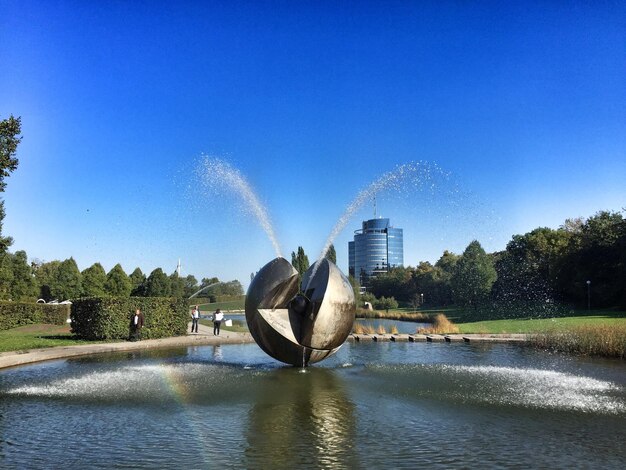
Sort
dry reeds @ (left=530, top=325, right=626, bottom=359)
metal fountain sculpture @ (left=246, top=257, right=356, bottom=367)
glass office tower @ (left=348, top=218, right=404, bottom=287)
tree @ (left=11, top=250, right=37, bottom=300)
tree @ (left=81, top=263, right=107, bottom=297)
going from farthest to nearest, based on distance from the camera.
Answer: glass office tower @ (left=348, top=218, right=404, bottom=287), tree @ (left=11, top=250, right=37, bottom=300), tree @ (left=81, top=263, right=107, bottom=297), dry reeds @ (left=530, top=325, right=626, bottom=359), metal fountain sculpture @ (left=246, top=257, right=356, bottom=367)

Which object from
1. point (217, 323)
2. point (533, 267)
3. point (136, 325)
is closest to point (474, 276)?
point (533, 267)

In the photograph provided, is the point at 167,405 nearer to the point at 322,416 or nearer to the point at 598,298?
the point at 322,416

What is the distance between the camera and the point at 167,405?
1062 centimetres

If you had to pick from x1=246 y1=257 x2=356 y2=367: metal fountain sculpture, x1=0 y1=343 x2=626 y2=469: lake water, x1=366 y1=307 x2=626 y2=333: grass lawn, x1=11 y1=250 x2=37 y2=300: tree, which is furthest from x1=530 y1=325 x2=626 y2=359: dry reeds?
x1=11 y1=250 x2=37 y2=300: tree

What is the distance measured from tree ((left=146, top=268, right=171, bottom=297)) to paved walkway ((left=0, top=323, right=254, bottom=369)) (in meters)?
45.8

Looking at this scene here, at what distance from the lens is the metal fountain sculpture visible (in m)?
14.8

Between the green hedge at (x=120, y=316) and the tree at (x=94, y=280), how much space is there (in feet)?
145

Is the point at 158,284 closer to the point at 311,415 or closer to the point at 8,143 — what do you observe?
the point at 8,143

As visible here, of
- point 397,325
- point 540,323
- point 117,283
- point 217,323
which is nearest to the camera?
point 217,323

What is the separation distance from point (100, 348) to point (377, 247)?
587ft

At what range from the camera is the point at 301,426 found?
891 cm

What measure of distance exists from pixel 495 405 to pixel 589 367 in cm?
832

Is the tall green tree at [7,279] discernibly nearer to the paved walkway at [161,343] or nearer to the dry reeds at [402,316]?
the dry reeds at [402,316]

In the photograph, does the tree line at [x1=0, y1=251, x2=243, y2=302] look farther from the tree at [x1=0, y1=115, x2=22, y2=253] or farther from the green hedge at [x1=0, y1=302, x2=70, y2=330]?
the tree at [x1=0, y1=115, x2=22, y2=253]
